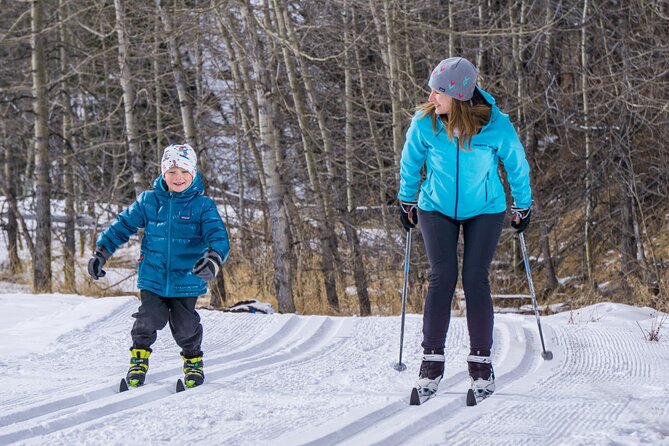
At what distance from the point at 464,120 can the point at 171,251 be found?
1.75 metres

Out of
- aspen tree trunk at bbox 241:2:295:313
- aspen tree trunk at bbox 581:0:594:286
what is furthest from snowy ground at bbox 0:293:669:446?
aspen tree trunk at bbox 581:0:594:286

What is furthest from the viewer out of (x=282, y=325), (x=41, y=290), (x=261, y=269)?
(x=261, y=269)

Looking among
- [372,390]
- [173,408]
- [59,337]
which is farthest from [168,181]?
[59,337]

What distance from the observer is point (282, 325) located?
258 inches

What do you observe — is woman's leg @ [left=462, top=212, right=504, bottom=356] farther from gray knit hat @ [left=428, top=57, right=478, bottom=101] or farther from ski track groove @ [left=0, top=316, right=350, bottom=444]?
ski track groove @ [left=0, top=316, right=350, bottom=444]

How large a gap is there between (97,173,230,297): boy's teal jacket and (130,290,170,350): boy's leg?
2.6 inches

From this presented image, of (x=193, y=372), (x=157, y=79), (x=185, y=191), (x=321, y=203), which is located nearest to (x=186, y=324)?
(x=193, y=372)

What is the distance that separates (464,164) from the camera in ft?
13.5

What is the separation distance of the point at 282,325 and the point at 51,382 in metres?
2.27

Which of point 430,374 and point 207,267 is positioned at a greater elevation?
point 207,267

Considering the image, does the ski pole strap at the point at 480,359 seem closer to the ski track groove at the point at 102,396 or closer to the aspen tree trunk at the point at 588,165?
the ski track groove at the point at 102,396

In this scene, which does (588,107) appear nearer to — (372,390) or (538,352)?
(538,352)

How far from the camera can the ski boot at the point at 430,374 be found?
408cm

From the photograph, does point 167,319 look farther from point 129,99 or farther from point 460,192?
point 129,99
